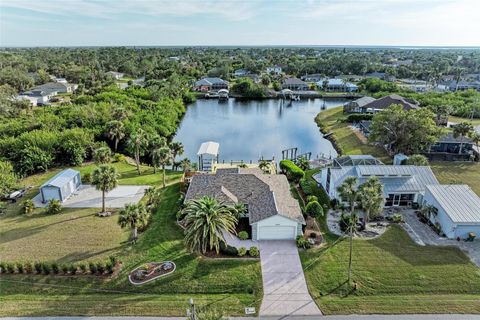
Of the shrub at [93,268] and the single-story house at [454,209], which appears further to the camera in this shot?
the single-story house at [454,209]

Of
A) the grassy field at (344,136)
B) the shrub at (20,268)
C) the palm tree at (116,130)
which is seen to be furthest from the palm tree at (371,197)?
the palm tree at (116,130)

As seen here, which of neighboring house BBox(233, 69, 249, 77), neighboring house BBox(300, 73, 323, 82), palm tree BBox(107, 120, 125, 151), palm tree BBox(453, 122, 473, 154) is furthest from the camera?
neighboring house BBox(233, 69, 249, 77)

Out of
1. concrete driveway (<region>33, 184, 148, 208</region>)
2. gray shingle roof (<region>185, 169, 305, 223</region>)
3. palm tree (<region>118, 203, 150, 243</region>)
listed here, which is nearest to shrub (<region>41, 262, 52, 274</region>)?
palm tree (<region>118, 203, 150, 243</region>)

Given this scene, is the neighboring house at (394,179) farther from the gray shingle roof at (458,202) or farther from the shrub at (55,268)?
the shrub at (55,268)

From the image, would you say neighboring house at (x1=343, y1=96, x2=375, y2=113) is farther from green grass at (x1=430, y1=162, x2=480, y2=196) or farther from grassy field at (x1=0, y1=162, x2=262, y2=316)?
grassy field at (x1=0, y1=162, x2=262, y2=316)

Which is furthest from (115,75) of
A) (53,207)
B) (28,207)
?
(53,207)

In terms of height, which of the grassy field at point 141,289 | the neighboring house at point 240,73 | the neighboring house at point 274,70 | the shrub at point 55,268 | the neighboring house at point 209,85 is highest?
the neighboring house at point 274,70
